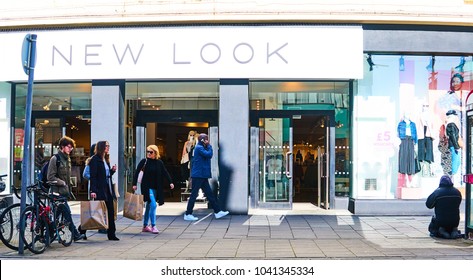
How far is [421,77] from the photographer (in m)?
12.8

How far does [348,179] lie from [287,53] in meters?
3.43

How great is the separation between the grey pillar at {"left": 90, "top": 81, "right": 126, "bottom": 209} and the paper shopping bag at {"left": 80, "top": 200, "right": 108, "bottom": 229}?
12.8 ft

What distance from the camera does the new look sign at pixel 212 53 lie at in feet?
39.5

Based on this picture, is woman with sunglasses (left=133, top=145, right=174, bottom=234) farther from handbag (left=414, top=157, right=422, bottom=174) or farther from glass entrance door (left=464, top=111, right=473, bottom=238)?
handbag (left=414, top=157, right=422, bottom=174)

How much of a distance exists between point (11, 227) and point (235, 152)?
5.58 m

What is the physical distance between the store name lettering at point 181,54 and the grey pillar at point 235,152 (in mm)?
680

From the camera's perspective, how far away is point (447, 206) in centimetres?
927

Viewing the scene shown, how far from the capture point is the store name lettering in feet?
39.6

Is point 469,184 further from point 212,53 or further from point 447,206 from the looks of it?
point 212,53

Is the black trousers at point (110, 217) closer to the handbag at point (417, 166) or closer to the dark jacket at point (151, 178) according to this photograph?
the dark jacket at point (151, 178)

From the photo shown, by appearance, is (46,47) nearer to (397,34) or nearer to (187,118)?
(187,118)

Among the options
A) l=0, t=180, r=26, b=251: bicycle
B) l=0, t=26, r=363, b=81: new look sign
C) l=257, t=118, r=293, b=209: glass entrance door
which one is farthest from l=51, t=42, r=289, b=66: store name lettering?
l=0, t=180, r=26, b=251: bicycle

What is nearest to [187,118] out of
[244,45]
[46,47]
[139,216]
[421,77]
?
[244,45]

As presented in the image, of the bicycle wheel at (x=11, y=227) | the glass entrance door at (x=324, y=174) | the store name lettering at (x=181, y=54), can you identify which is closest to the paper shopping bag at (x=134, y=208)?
the bicycle wheel at (x=11, y=227)
